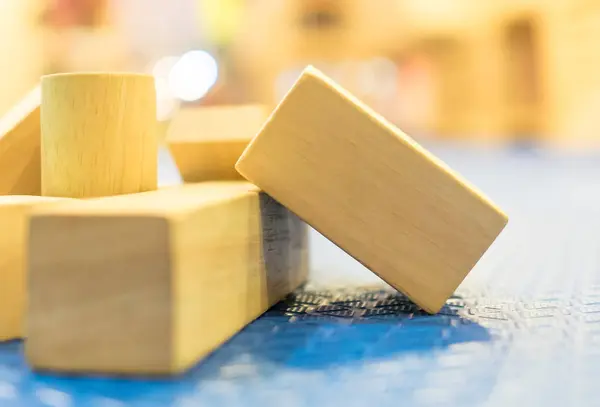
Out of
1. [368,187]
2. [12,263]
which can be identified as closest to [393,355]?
[368,187]

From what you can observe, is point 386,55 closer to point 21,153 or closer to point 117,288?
point 21,153

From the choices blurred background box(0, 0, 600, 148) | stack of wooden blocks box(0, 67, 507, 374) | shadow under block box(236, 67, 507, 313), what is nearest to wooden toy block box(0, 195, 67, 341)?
stack of wooden blocks box(0, 67, 507, 374)

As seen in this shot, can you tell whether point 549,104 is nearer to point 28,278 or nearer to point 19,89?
point 19,89

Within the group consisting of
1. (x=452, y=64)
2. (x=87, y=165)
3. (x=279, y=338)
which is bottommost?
(x=279, y=338)

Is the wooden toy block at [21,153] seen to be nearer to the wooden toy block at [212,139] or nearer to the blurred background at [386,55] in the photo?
the wooden toy block at [212,139]

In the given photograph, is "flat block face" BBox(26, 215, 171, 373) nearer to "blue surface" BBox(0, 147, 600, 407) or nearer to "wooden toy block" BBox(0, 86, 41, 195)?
"blue surface" BBox(0, 147, 600, 407)

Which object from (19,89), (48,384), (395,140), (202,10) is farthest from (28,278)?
(202,10)

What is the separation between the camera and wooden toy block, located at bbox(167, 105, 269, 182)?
717 millimetres

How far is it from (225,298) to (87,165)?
18 cm

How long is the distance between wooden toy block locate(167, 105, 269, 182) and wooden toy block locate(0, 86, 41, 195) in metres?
0.15

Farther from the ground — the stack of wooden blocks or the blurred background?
the blurred background

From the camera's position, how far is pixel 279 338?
54 cm

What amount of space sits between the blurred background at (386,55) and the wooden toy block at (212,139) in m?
3.00

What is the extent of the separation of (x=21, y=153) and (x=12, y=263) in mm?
146
